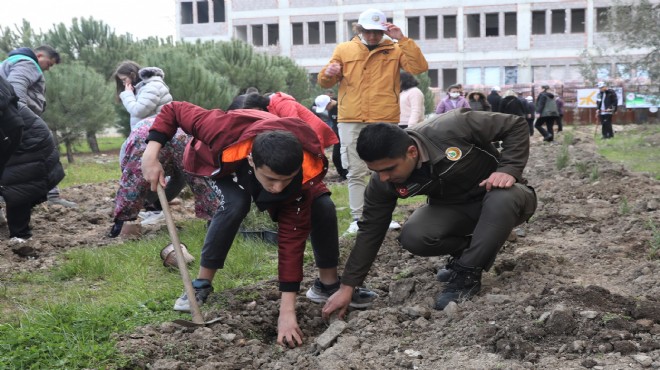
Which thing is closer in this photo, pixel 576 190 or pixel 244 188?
pixel 244 188

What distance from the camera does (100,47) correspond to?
85.9 feet

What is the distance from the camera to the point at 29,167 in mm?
6484

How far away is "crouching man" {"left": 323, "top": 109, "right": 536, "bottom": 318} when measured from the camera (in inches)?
157

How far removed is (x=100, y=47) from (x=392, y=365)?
82.1 ft

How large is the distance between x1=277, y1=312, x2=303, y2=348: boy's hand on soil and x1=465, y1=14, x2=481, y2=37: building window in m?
48.8

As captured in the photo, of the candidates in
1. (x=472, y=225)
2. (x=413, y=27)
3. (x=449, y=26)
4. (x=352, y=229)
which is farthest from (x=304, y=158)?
(x=413, y=27)

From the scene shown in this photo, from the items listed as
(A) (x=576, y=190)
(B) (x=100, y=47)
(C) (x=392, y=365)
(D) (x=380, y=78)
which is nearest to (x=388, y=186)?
(C) (x=392, y=365)

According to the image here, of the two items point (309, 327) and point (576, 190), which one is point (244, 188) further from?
point (576, 190)

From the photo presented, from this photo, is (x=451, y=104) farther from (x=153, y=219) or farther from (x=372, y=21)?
(x=153, y=219)

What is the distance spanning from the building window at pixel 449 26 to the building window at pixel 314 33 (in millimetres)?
8998

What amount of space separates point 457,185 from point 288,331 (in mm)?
1325

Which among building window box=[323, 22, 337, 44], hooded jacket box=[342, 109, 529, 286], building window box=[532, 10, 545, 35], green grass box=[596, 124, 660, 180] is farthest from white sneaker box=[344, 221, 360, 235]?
building window box=[323, 22, 337, 44]

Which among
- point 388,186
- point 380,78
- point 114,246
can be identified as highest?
point 380,78

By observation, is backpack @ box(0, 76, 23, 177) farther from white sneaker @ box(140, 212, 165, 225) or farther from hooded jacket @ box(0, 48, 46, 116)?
white sneaker @ box(140, 212, 165, 225)
